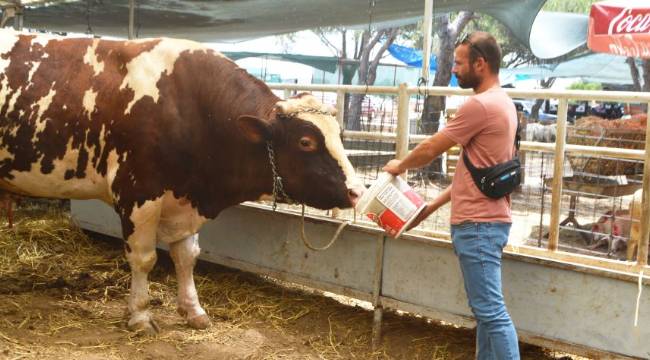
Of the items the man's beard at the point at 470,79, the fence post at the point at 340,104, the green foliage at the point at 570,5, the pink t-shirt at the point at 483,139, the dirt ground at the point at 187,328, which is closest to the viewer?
the pink t-shirt at the point at 483,139

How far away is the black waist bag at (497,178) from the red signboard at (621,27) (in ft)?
25.5

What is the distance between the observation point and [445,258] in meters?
4.34

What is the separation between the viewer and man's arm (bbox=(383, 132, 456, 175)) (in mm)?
3291

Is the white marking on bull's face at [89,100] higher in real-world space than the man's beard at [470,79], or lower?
lower

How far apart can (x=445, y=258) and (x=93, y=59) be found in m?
2.79

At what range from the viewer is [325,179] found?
4.25 metres

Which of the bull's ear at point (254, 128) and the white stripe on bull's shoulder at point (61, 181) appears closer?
the bull's ear at point (254, 128)

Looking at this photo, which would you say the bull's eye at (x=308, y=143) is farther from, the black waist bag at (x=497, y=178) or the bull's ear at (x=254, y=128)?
the black waist bag at (x=497, y=178)

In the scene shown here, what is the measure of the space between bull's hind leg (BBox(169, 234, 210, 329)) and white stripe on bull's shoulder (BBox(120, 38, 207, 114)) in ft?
3.56

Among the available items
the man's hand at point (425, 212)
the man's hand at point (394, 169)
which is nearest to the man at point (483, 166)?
the man's hand at point (394, 169)

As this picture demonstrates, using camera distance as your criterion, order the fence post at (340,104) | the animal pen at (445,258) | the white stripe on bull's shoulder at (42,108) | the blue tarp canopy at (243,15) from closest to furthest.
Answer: the animal pen at (445,258) < the white stripe on bull's shoulder at (42,108) < the fence post at (340,104) < the blue tarp canopy at (243,15)

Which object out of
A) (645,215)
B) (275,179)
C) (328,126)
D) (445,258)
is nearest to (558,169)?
(645,215)

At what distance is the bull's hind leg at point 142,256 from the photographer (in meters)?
4.54

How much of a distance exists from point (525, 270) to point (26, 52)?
3.70m
